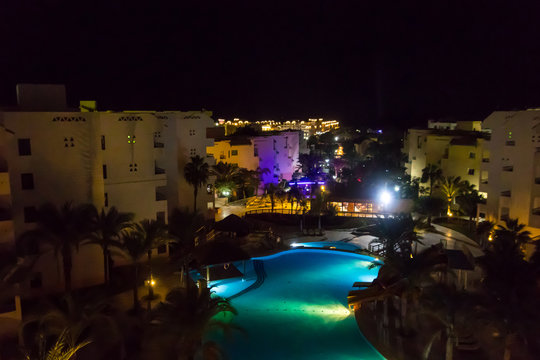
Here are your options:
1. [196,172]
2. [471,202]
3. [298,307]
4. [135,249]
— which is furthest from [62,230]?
[471,202]

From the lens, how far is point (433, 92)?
113 m

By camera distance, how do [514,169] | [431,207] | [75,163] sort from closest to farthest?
[75,163] < [514,169] < [431,207]

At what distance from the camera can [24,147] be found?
18.2 m

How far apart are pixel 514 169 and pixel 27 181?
94.2 ft

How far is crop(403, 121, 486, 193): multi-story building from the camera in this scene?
3910cm

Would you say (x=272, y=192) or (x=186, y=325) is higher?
(x=272, y=192)

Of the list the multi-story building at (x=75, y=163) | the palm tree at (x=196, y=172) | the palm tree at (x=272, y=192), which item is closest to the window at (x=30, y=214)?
the multi-story building at (x=75, y=163)

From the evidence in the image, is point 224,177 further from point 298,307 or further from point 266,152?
point 298,307

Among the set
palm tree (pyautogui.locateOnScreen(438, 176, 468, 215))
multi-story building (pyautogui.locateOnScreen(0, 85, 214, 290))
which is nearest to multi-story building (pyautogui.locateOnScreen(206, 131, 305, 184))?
multi-story building (pyautogui.locateOnScreen(0, 85, 214, 290))

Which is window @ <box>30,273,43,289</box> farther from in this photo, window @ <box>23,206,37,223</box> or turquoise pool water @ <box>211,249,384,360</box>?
turquoise pool water @ <box>211,249,384,360</box>

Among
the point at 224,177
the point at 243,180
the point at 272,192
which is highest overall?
the point at 224,177

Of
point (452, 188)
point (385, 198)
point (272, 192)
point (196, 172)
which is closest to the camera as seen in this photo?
point (196, 172)

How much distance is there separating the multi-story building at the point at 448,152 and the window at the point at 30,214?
34.6 m

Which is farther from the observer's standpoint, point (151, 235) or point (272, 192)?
point (272, 192)
